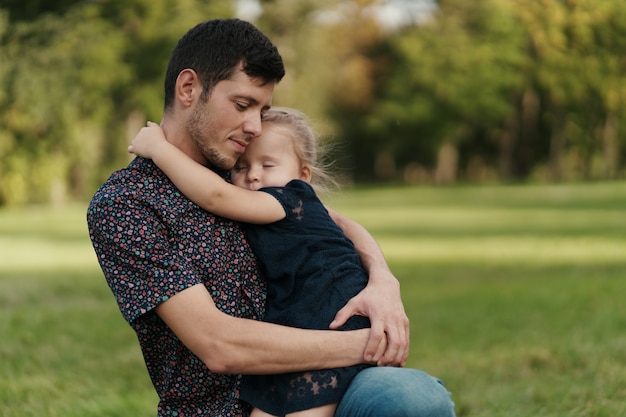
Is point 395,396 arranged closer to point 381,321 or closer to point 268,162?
point 381,321

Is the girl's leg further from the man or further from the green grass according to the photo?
the green grass

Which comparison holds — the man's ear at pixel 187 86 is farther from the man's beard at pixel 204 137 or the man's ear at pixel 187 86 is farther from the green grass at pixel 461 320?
the green grass at pixel 461 320

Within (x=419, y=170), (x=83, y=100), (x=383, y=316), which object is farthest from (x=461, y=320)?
(x=419, y=170)

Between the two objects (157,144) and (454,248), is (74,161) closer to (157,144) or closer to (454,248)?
(454,248)

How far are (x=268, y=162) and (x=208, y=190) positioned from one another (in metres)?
0.39

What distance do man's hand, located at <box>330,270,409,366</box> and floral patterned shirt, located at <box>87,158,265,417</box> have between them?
28cm

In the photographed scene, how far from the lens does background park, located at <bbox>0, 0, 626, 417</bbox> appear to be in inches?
258

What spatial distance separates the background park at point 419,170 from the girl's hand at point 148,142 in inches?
40.3

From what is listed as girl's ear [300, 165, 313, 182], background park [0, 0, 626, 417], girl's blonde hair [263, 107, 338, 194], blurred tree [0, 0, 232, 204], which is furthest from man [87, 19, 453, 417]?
blurred tree [0, 0, 232, 204]

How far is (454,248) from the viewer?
16.6 m

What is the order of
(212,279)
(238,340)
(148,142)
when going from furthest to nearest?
(148,142) → (212,279) → (238,340)

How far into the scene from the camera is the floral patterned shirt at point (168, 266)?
246cm

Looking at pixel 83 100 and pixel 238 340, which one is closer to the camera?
pixel 238 340

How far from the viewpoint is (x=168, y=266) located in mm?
2457
